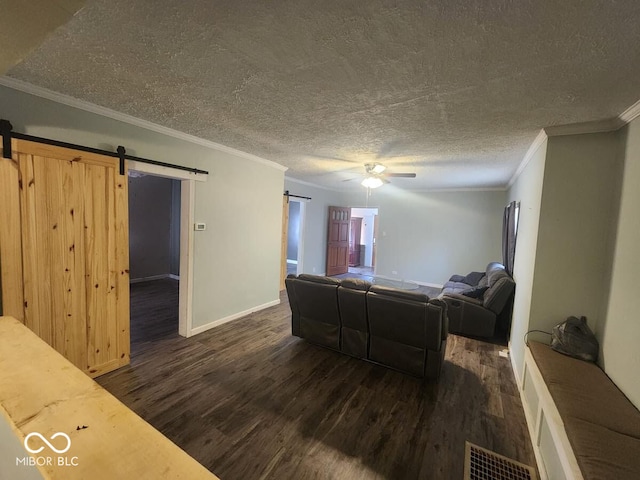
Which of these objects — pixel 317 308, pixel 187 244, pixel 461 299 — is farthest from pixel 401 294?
pixel 187 244

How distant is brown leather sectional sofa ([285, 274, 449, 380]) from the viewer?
2.62 m

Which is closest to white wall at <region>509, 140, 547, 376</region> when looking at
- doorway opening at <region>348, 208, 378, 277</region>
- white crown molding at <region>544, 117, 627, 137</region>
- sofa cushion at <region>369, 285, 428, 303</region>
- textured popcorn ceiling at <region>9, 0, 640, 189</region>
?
white crown molding at <region>544, 117, 627, 137</region>

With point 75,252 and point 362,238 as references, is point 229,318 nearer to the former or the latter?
point 75,252

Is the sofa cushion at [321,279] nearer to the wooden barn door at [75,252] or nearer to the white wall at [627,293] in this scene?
the wooden barn door at [75,252]

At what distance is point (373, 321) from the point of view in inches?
113

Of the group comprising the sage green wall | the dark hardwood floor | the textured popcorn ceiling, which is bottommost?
the dark hardwood floor

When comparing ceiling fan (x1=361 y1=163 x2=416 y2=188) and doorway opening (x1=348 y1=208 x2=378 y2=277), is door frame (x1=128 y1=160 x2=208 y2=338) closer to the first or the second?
ceiling fan (x1=361 y1=163 x2=416 y2=188)

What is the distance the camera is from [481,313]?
3.74 m

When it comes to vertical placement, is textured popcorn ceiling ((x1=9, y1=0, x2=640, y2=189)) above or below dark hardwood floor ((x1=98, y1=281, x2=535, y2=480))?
above

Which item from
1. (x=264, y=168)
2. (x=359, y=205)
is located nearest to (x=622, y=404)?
(x=264, y=168)

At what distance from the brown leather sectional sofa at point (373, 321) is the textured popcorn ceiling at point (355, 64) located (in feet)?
5.33

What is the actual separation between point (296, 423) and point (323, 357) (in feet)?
3.49

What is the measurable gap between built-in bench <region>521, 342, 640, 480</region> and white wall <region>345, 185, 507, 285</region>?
177 inches

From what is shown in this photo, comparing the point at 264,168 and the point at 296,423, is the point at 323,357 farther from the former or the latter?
the point at 264,168
